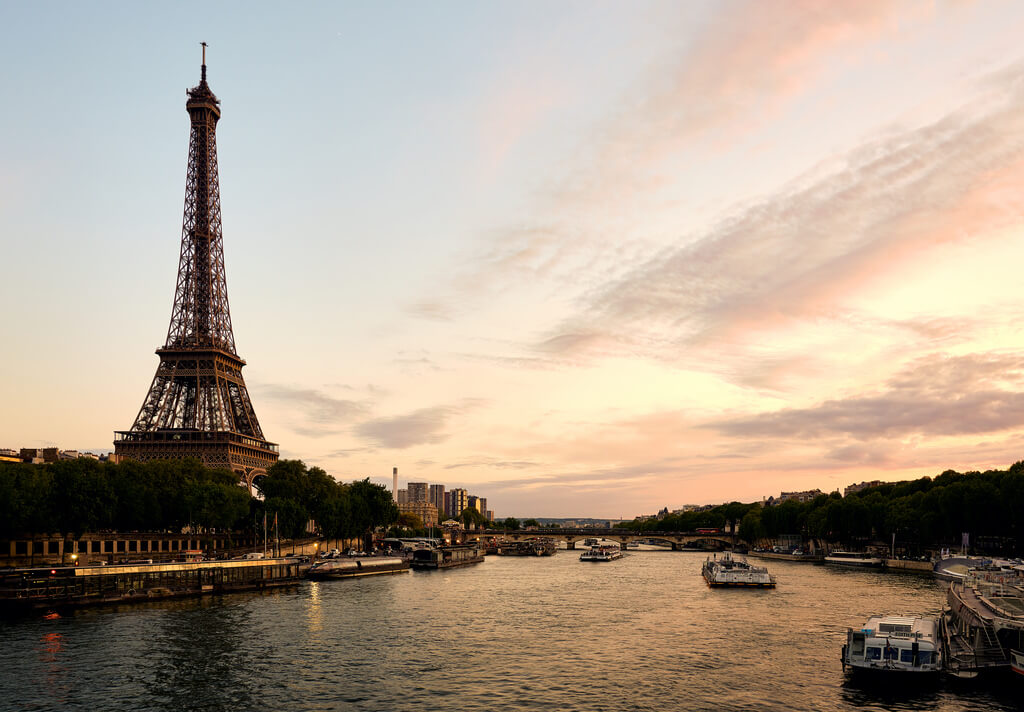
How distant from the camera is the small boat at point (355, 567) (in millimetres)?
126562

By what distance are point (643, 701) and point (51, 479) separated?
9153 centimetres

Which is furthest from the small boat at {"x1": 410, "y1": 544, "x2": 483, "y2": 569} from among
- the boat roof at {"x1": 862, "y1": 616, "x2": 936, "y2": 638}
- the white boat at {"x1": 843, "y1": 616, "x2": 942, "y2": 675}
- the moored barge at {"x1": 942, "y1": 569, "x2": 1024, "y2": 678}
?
the white boat at {"x1": 843, "y1": 616, "x2": 942, "y2": 675}

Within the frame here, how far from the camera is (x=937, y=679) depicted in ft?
165

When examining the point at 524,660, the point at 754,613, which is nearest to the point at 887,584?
the point at 754,613

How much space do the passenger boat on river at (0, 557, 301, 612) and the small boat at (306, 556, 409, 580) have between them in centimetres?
1483

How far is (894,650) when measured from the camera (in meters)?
50.6

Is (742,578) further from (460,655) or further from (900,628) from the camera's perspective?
(460,655)

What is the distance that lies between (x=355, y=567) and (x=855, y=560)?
102 m

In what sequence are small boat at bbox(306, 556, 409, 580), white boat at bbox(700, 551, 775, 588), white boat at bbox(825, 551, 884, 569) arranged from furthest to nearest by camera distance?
white boat at bbox(825, 551, 884, 569) < small boat at bbox(306, 556, 409, 580) < white boat at bbox(700, 551, 775, 588)

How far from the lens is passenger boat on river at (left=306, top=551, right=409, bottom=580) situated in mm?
126562

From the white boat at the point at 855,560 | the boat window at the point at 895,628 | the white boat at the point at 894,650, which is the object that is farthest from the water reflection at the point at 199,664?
the white boat at the point at 855,560

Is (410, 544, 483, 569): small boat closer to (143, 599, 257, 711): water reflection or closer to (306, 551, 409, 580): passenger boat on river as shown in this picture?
(306, 551, 409, 580): passenger boat on river

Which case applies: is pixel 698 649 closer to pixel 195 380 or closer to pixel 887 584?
pixel 887 584

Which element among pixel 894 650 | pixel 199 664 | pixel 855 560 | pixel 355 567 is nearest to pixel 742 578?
pixel 355 567
